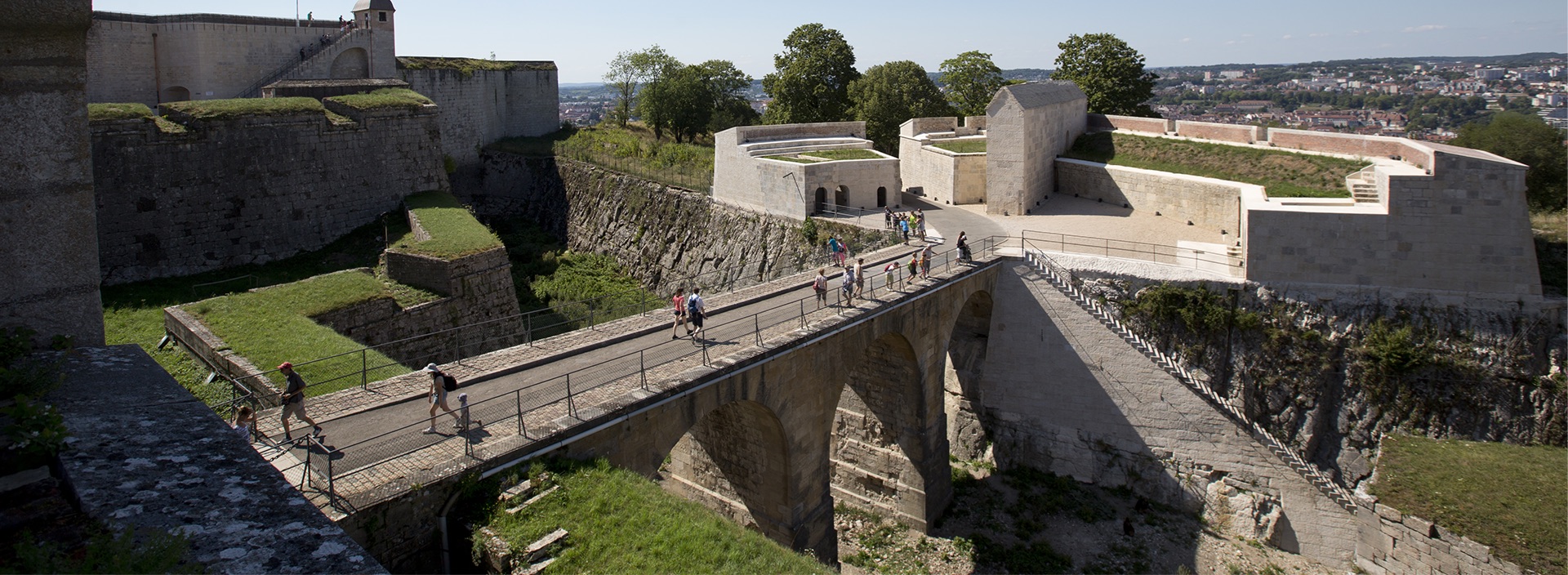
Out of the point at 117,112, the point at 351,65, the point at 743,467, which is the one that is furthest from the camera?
the point at 351,65

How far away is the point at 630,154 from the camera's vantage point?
38156 millimetres

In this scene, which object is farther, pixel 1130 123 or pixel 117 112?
pixel 1130 123

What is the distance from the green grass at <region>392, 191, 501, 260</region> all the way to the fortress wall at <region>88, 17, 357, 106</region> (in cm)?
920

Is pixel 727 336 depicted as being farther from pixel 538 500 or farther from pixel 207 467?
pixel 207 467

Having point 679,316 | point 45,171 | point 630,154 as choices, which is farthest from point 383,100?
point 45,171

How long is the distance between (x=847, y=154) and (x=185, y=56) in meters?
20.7

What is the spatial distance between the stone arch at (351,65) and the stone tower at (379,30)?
0.80 ft

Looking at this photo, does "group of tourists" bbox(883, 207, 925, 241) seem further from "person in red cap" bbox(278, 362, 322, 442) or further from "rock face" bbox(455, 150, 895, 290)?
"person in red cap" bbox(278, 362, 322, 442)

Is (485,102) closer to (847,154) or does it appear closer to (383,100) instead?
(383,100)

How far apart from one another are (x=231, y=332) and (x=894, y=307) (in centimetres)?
1140

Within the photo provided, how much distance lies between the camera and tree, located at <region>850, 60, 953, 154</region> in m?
40.3

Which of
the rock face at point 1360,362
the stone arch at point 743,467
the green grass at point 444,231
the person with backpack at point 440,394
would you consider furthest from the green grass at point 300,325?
the rock face at point 1360,362

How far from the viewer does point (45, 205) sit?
744 centimetres

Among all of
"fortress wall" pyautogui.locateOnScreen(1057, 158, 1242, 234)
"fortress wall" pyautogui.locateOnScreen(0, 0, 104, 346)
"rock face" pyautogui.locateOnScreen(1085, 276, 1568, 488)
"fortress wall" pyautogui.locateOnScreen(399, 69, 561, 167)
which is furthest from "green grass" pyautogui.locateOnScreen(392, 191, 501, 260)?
"fortress wall" pyautogui.locateOnScreen(1057, 158, 1242, 234)
